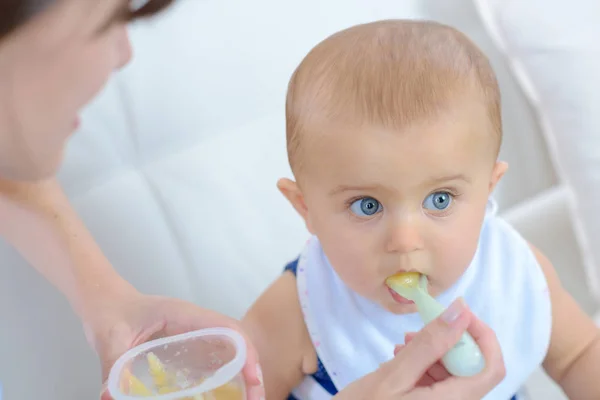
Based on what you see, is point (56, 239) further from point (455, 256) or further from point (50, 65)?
point (455, 256)

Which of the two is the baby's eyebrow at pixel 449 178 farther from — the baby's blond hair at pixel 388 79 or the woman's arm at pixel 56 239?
the woman's arm at pixel 56 239

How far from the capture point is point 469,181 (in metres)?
0.68

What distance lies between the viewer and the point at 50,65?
59 centimetres

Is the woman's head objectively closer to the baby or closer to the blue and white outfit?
the baby

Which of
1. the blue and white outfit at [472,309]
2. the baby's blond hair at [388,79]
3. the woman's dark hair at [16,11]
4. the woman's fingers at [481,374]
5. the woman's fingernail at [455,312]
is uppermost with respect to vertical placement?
the woman's dark hair at [16,11]

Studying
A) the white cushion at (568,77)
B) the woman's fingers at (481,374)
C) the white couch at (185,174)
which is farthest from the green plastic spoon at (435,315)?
the white cushion at (568,77)

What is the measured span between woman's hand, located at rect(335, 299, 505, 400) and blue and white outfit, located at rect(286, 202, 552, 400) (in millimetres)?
207

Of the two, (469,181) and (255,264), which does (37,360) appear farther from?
(469,181)

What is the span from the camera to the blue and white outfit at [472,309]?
2.72 feet

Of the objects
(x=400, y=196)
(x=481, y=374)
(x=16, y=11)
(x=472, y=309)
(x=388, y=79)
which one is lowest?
(x=472, y=309)

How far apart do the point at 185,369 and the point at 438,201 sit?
302 millimetres

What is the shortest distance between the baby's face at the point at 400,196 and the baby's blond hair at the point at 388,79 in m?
0.02

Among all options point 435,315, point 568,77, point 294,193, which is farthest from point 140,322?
point 568,77

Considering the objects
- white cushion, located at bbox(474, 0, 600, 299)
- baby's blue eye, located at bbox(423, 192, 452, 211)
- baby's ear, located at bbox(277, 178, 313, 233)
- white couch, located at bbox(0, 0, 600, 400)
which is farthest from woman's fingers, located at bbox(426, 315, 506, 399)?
white cushion, located at bbox(474, 0, 600, 299)
